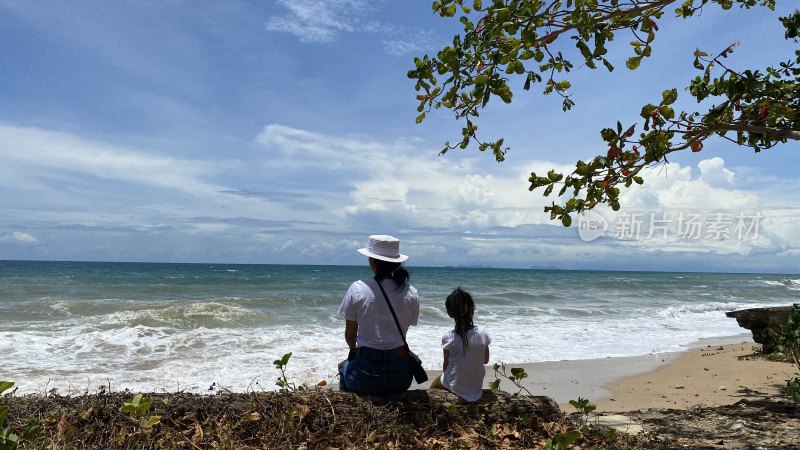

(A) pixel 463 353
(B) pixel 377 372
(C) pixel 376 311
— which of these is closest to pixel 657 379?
(A) pixel 463 353

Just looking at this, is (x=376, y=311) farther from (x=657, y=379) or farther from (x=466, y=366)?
(x=657, y=379)

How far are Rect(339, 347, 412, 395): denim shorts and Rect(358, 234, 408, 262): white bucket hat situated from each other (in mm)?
661

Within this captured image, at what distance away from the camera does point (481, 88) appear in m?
3.90

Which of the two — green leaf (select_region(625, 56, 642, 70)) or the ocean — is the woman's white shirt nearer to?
the ocean

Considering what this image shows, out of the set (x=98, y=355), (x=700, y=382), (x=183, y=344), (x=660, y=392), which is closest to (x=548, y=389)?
(x=660, y=392)

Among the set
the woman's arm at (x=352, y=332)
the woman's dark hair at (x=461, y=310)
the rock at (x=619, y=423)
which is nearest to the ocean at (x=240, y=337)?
the woman's arm at (x=352, y=332)

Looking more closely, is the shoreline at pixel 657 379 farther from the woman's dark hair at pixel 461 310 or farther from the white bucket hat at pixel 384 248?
the white bucket hat at pixel 384 248

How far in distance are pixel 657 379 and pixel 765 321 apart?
2.24 metres

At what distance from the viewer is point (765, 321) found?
30.9ft

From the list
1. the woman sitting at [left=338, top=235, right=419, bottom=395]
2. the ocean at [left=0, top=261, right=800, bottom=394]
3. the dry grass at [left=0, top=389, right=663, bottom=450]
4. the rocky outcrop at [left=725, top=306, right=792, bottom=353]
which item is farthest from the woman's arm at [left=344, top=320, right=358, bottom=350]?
the rocky outcrop at [left=725, top=306, right=792, bottom=353]

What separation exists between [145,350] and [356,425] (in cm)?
736

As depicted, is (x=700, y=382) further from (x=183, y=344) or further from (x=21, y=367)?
(x=21, y=367)

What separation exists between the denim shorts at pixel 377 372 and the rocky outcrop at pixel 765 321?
7.37 metres

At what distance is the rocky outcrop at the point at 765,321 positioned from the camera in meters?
9.14
